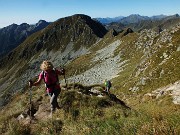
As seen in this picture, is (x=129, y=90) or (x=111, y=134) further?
(x=129, y=90)

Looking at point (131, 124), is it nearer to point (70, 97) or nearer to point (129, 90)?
point (70, 97)

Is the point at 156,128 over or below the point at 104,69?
over

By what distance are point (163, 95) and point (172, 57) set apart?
19.1 meters

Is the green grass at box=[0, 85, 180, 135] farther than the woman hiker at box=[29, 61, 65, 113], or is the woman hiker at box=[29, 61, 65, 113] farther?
the woman hiker at box=[29, 61, 65, 113]

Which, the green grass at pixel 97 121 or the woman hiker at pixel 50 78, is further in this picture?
the woman hiker at pixel 50 78

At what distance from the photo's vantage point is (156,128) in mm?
6273

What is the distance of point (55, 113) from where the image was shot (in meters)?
13.9

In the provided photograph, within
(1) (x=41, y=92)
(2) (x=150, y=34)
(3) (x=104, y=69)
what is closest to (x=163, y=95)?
(1) (x=41, y=92)

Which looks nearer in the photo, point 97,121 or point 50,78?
point 97,121

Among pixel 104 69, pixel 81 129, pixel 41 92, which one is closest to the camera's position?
pixel 81 129

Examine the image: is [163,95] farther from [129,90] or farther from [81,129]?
[81,129]

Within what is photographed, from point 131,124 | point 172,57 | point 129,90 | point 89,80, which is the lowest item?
point 89,80

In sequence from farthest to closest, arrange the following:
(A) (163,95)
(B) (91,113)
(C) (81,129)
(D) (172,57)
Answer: (D) (172,57)
(A) (163,95)
(B) (91,113)
(C) (81,129)

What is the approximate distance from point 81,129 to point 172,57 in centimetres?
4416
